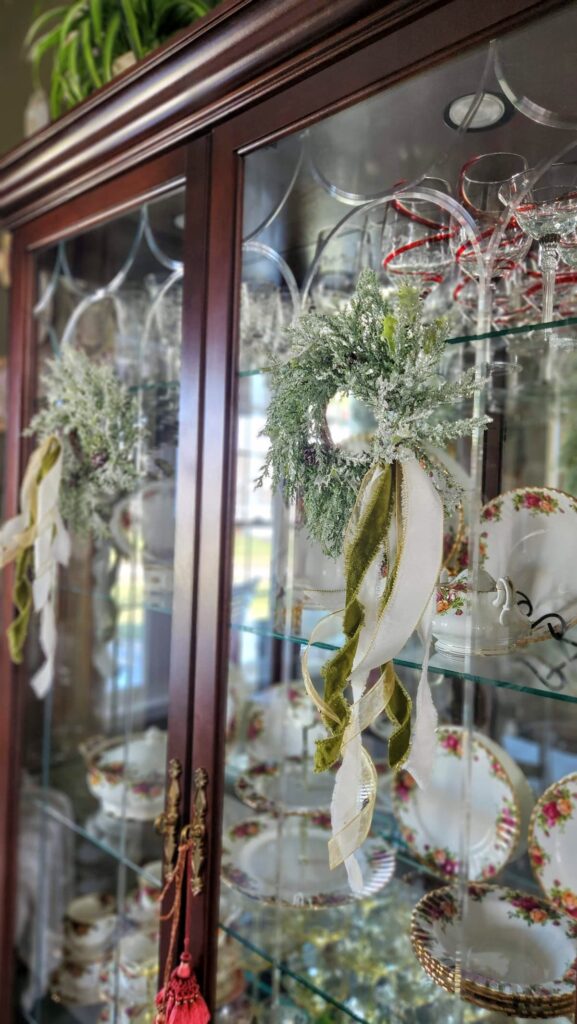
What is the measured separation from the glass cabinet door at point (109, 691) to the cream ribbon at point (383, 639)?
38 centimetres

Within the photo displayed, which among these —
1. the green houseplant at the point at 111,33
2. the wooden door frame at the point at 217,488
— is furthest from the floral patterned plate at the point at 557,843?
the green houseplant at the point at 111,33

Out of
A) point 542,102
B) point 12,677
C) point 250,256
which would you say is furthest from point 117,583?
point 542,102

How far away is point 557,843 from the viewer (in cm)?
84

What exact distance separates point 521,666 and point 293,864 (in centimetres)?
52

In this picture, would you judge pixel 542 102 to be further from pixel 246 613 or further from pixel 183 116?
pixel 246 613

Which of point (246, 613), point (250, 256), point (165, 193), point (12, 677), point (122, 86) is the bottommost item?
point (12, 677)

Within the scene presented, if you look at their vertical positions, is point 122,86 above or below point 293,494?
above

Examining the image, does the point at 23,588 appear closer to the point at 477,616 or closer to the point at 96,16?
the point at 477,616

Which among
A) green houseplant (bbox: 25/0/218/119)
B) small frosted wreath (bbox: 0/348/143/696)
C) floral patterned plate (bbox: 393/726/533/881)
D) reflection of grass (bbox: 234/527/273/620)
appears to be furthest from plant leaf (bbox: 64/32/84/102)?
floral patterned plate (bbox: 393/726/533/881)

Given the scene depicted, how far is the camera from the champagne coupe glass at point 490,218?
0.72m

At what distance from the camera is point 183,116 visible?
88cm

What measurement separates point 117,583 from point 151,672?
17cm

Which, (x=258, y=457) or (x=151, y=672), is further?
(x=151, y=672)

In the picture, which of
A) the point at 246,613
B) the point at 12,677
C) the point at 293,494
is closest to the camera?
the point at 293,494
